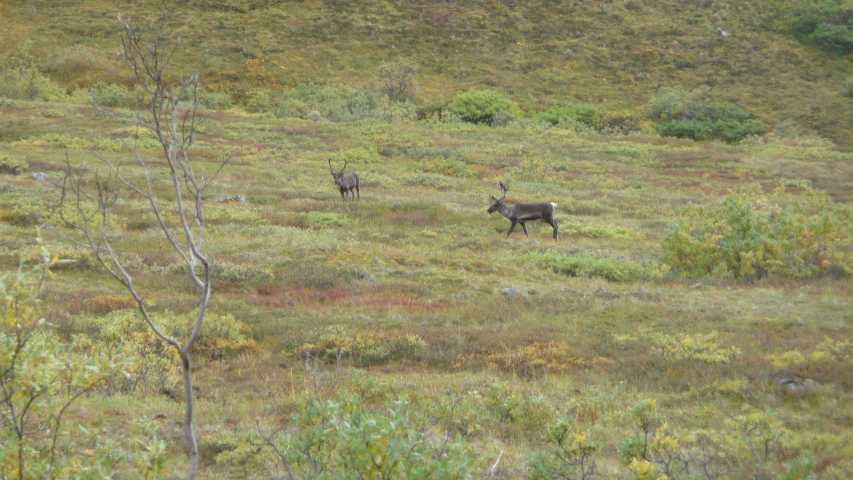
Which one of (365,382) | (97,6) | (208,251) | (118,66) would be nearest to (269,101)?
(118,66)

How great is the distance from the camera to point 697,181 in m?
39.0

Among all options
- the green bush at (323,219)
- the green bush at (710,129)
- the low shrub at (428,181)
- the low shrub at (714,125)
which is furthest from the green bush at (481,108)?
the green bush at (323,219)

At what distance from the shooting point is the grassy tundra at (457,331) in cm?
616

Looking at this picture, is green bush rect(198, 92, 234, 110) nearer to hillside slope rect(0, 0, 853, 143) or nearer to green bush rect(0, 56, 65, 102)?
hillside slope rect(0, 0, 853, 143)

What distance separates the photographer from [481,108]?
6078 cm

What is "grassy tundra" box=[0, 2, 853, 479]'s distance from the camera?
20.2 feet

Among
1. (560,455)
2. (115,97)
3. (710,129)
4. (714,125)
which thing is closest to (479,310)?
(560,455)

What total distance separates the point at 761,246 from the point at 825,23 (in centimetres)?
7413

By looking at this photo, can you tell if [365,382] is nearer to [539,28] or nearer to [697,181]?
[697,181]

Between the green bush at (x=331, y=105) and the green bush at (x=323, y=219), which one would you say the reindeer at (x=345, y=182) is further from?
the green bush at (x=331, y=105)

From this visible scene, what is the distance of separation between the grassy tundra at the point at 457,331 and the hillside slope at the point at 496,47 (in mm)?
33859

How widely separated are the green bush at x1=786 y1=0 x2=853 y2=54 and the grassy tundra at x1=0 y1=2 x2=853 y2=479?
51.9 meters

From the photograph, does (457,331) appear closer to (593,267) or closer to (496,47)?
(593,267)

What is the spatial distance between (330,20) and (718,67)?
135 ft
